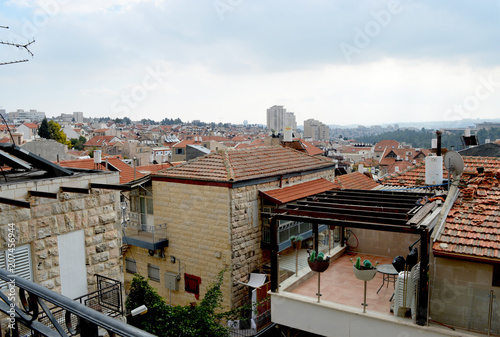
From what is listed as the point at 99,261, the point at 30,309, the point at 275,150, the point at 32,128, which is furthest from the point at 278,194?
the point at 32,128

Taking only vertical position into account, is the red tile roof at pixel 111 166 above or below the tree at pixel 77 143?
below

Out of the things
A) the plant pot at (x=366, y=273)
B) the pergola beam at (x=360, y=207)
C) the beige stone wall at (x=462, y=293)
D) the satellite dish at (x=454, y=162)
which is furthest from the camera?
the pergola beam at (x=360, y=207)

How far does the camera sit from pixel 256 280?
14477 mm

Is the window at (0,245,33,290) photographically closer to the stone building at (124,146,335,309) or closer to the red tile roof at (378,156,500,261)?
the stone building at (124,146,335,309)

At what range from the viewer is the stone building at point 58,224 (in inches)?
255

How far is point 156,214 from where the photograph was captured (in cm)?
1611

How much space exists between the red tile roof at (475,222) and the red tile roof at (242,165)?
278 inches

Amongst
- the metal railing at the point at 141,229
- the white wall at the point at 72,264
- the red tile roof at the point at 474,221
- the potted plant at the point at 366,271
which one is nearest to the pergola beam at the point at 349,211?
the red tile roof at the point at 474,221

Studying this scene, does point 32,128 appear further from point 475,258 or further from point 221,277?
point 475,258

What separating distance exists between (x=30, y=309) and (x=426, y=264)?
797 centimetres

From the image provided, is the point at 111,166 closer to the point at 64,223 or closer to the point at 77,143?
the point at 64,223

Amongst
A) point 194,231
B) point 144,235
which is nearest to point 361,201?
point 194,231

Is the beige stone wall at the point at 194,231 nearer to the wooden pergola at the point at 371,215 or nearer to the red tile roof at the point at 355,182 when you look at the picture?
the wooden pergola at the point at 371,215

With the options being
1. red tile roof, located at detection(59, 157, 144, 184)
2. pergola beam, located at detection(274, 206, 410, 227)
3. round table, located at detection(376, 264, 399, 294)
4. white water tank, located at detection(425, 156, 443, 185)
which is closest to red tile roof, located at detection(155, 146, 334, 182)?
pergola beam, located at detection(274, 206, 410, 227)
